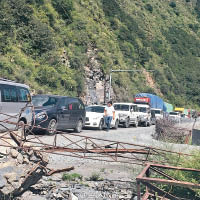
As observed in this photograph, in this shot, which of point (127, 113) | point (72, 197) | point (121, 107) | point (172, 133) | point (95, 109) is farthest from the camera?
point (121, 107)

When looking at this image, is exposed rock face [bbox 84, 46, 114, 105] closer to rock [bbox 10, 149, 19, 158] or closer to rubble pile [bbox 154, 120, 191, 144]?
rubble pile [bbox 154, 120, 191, 144]

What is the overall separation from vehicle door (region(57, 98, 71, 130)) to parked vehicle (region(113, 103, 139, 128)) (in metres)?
10.8

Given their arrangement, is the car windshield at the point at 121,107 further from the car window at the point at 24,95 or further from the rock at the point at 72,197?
the rock at the point at 72,197

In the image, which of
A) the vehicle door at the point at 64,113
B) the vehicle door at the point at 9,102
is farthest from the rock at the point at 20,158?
the vehicle door at the point at 64,113

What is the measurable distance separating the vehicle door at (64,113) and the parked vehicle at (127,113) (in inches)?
425

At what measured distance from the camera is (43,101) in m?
18.3

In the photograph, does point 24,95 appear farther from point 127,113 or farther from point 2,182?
point 127,113

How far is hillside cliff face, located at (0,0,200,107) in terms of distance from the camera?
108ft

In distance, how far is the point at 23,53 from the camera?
109 ft

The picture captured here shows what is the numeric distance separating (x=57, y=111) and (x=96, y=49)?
27.2 metres

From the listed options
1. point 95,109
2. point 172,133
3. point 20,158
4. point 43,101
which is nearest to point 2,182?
point 20,158

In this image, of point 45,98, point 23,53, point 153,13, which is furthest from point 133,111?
point 153,13

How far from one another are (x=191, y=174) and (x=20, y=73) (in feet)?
71.8

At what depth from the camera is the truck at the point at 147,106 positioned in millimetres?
35219
